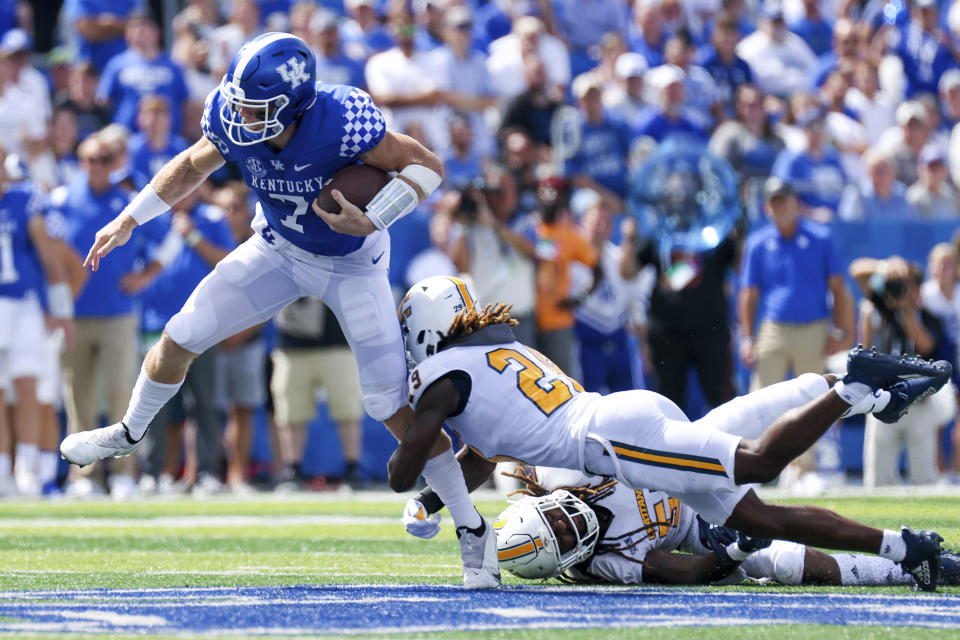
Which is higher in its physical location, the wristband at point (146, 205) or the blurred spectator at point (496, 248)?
the blurred spectator at point (496, 248)

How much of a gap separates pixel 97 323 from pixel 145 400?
4417 millimetres

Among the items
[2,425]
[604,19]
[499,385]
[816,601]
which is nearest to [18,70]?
[2,425]

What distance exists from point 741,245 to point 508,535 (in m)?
5.95

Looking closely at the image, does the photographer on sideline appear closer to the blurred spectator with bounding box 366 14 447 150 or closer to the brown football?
the blurred spectator with bounding box 366 14 447 150

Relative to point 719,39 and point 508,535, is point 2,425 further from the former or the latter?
point 719,39

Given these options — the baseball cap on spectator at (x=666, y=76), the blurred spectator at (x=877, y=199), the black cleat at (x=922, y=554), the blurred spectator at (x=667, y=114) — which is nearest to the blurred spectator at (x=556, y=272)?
the blurred spectator at (x=667, y=114)

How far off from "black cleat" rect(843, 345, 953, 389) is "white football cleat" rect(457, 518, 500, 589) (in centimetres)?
134

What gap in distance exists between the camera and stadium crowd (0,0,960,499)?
977cm

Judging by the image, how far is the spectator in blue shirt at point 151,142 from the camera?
1041cm

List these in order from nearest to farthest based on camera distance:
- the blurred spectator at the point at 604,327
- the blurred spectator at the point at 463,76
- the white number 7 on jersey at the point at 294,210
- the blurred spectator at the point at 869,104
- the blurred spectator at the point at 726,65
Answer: the white number 7 on jersey at the point at 294,210, the blurred spectator at the point at 604,327, the blurred spectator at the point at 463,76, the blurred spectator at the point at 726,65, the blurred spectator at the point at 869,104

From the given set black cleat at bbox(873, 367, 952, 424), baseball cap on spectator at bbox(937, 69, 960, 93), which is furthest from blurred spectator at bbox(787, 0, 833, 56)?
black cleat at bbox(873, 367, 952, 424)

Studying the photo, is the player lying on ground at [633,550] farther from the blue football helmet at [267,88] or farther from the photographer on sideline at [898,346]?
the photographer on sideline at [898,346]

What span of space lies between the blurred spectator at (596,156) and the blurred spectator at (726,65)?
148 cm

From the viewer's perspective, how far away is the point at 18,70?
432 inches
